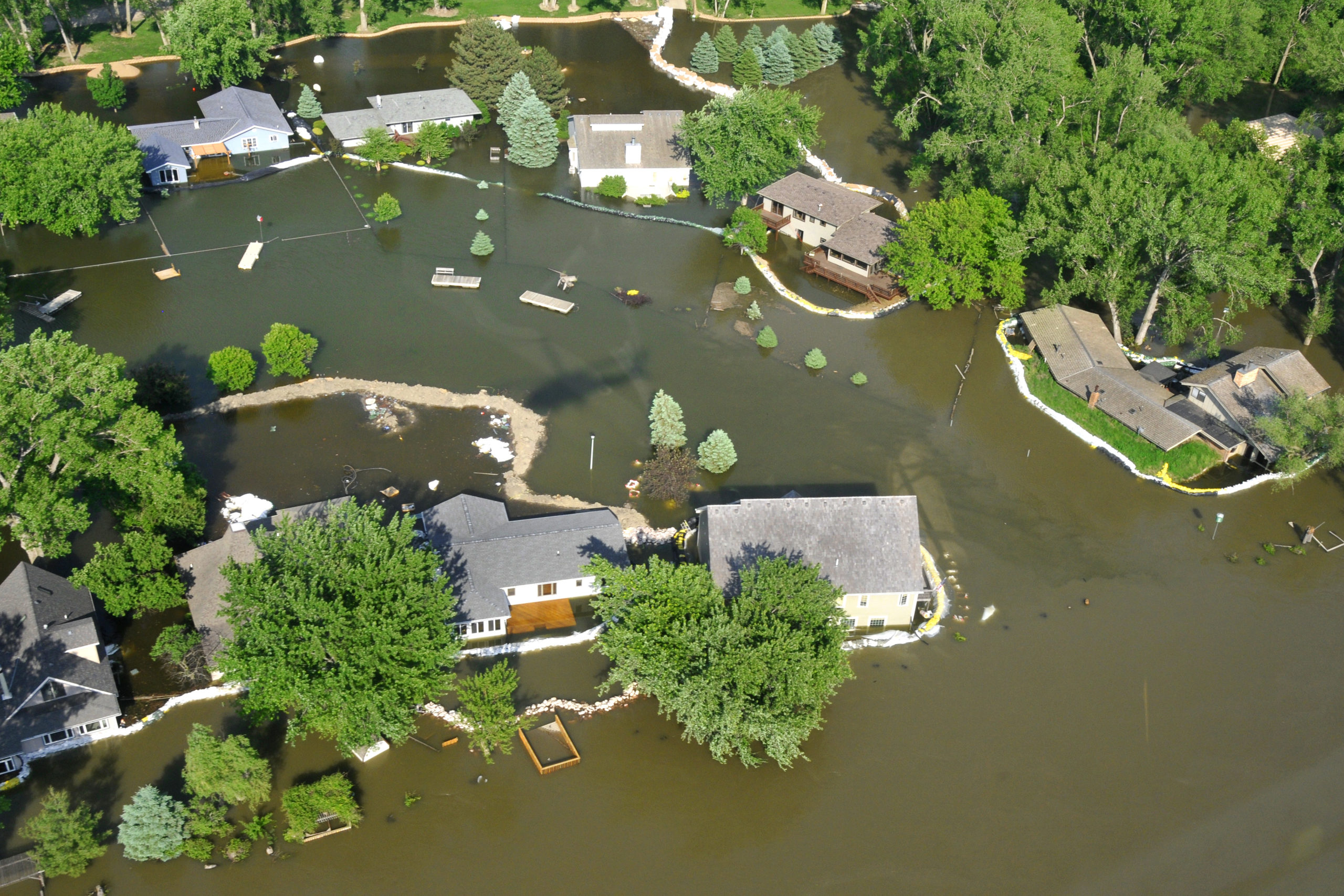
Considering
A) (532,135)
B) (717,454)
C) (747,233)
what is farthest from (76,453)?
(532,135)

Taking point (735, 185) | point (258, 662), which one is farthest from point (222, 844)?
point (735, 185)

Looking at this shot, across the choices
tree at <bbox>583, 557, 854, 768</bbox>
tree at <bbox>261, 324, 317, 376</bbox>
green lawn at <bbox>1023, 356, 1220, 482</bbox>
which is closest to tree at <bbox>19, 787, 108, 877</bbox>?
tree at <bbox>583, 557, 854, 768</bbox>

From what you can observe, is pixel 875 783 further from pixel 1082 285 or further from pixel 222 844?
pixel 1082 285

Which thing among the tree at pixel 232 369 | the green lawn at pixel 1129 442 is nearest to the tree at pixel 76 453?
the tree at pixel 232 369

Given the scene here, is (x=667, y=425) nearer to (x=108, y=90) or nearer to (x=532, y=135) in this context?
(x=532, y=135)

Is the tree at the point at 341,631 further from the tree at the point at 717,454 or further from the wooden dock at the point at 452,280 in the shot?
the wooden dock at the point at 452,280

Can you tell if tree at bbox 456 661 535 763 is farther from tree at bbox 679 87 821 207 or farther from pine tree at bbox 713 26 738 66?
pine tree at bbox 713 26 738 66
